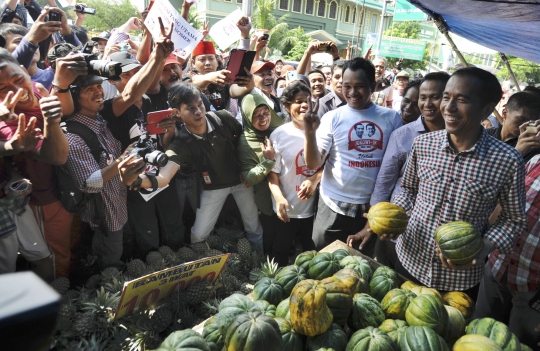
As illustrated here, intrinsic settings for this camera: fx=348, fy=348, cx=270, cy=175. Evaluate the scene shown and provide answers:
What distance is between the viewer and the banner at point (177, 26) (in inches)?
148

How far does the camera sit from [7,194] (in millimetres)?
2498

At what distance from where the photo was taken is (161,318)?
7.53 ft

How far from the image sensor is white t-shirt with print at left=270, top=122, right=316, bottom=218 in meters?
3.34

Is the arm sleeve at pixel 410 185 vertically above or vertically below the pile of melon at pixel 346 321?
above

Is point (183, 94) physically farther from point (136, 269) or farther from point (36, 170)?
point (136, 269)

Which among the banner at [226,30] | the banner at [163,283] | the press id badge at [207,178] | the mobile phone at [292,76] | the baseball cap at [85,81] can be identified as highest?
the banner at [226,30]

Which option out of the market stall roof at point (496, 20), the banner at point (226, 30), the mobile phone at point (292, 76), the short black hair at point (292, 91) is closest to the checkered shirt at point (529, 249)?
the market stall roof at point (496, 20)

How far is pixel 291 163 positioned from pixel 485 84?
1.78 m

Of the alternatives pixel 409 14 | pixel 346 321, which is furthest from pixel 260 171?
pixel 409 14

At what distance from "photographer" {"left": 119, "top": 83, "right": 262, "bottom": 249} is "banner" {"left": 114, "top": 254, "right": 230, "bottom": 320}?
3.03 feet

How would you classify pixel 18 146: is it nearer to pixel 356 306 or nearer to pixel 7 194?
pixel 7 194

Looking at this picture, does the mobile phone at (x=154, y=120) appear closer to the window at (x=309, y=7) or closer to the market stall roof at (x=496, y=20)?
the market stall roof at (x=496, y=20)

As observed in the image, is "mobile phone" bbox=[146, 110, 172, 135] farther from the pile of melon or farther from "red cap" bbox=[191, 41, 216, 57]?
"red cap" bbox=[191, 41, 216, 57]

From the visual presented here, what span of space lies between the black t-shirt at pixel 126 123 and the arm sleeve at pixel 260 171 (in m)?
0.90
